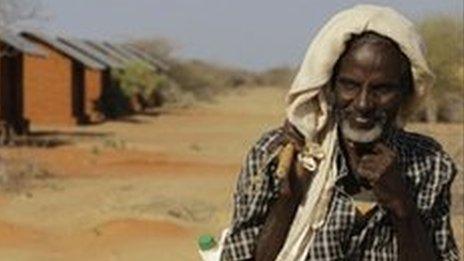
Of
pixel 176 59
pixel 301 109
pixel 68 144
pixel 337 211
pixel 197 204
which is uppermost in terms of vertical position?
pixel 301 109

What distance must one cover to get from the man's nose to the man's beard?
22mm

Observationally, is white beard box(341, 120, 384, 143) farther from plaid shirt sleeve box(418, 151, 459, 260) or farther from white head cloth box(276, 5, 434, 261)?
plaid shirt sleeve box(418, 151, 459, 260)

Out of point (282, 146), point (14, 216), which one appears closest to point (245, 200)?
point (282, 146)

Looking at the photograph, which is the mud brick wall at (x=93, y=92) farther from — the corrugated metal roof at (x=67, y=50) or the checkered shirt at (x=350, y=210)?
the checkered shirt at (x=350, y=210)

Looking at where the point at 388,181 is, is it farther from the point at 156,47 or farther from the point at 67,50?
the point at 156,47

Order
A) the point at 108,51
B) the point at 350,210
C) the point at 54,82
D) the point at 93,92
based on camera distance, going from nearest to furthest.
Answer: the point at 350,210, the point at 54,82, the point at 93,92, the point at 108,51

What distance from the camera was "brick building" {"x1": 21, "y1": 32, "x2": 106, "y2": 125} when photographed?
36.4 meters

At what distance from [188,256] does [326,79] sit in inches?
386

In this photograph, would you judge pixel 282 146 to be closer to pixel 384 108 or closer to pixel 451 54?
pixel 384 108

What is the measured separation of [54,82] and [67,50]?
106cm

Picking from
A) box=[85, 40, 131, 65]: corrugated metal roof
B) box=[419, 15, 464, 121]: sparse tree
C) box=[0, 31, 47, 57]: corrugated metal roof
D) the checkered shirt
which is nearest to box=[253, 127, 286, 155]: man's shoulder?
the checkered shirt

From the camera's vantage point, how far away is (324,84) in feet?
9.97

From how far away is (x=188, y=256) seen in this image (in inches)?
500

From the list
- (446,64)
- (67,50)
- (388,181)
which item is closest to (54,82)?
(67,50)
